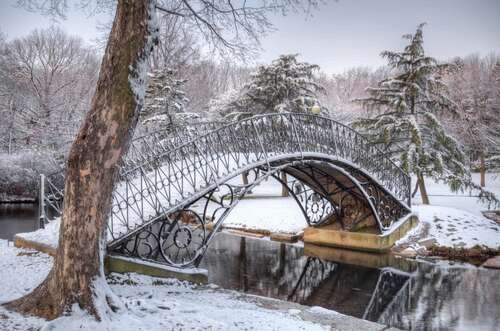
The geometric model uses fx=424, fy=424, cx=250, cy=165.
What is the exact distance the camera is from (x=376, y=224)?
15.9 meters

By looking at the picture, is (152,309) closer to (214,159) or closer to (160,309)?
(160,309)

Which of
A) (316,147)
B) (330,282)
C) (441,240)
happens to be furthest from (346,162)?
(441,240)

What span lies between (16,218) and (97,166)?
680 inches

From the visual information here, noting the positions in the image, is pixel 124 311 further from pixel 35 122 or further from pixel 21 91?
pixel 21 91

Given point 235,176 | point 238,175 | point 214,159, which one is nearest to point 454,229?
point 238,175

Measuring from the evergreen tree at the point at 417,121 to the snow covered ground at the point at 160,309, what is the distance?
13.6m

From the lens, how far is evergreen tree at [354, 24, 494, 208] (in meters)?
18.8

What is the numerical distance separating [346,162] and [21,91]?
25.2m

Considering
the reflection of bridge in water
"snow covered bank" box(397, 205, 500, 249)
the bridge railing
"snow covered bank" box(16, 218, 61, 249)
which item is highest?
the bridge railing

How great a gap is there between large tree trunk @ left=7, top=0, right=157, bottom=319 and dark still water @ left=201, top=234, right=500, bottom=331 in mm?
6562

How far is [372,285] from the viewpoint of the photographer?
11.6 meters

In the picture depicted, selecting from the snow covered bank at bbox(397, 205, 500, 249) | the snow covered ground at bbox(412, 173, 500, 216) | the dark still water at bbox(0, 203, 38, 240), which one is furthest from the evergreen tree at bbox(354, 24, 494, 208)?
the dark still water at bbox(0, 203, 38, 240)

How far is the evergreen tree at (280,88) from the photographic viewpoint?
2159cm

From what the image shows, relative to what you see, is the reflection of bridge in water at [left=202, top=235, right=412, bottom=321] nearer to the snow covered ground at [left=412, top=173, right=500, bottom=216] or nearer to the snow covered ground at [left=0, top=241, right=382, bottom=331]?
the snow covered ground at [left=0, top=241, right=382, bottom=331]
